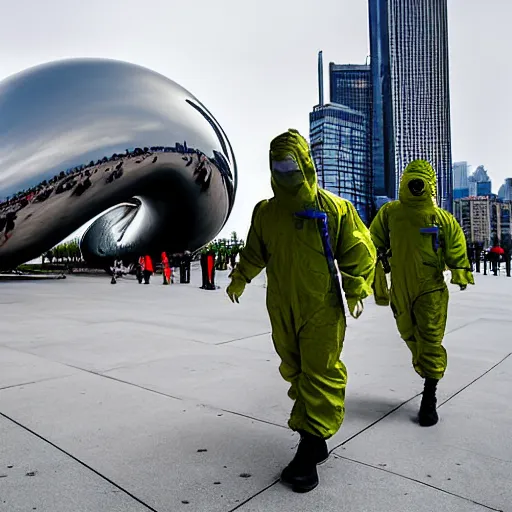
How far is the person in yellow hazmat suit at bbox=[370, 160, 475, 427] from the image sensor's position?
3334 mm

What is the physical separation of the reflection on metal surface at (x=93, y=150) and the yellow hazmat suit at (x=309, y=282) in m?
9.42

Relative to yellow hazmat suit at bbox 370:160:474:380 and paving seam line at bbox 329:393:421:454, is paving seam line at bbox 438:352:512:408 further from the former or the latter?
yellow hazmat suit at bbox 370:160:474:380

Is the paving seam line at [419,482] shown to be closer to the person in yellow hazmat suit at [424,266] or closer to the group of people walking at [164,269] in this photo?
the person in yellow hazmat suit at [424,266]

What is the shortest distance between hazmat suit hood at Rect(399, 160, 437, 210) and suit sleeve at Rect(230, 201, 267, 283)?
3.86 ft

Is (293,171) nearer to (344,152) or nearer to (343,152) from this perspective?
(343,152)

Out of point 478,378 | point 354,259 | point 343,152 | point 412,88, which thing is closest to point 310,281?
point 354,259

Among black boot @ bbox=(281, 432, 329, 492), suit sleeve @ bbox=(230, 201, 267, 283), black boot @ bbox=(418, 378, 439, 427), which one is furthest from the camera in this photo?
black boot @ bbox=(418, 378, 439, 427)

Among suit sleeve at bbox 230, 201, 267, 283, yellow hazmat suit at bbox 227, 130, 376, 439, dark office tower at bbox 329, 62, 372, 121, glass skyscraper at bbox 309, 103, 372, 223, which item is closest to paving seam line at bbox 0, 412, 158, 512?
yellow hazmat suit at bbox 227, 130, 376, 439

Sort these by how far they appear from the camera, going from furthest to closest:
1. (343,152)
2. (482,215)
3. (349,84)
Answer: (349,84)
(482,215)
(343,152)

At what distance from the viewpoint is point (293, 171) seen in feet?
8.36

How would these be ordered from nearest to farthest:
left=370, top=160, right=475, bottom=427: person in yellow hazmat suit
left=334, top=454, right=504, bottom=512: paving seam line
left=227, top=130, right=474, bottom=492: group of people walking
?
left=334, top=454, right=504, bottom=512: paving seam line < left=227, top=130, right=474, bottom=492: group of people walking < left=370, top=160, right=475, bottom=427: person in yellow hazmat suit

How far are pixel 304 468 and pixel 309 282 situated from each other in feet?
2.78

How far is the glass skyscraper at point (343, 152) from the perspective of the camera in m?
92.9

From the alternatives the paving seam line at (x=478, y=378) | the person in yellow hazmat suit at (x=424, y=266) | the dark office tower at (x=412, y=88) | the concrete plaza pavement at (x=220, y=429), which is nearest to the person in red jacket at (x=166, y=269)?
the concrete plaza pavement at (x=220, y=429)
